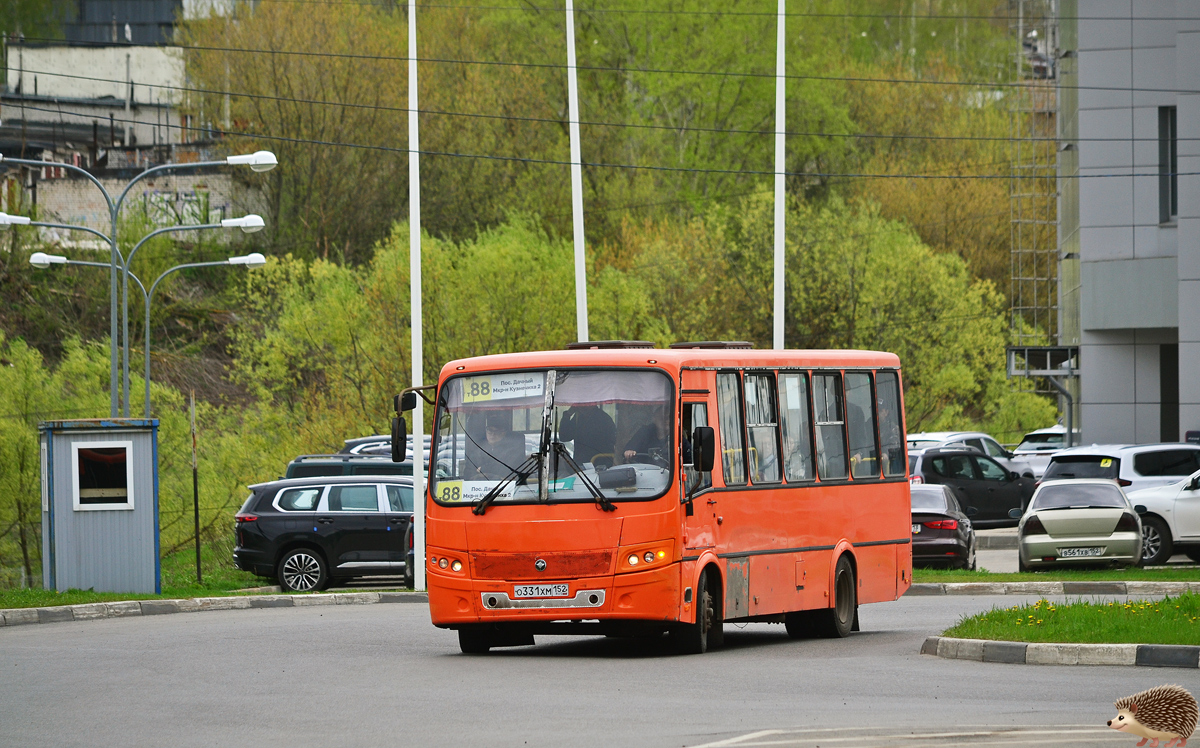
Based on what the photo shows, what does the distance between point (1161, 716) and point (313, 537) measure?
1903 cm

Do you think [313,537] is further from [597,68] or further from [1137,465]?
[597,68]

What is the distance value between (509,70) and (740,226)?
967 centimetres

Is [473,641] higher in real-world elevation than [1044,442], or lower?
higher

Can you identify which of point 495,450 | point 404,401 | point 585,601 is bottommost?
point 585,601

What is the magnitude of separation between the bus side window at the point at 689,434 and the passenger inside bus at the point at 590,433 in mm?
604

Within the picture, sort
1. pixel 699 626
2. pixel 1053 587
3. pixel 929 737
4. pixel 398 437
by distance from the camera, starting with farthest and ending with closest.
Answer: pixel 1053 587 < pixel 398 437 < pixel 699 626 < pixel 929 737

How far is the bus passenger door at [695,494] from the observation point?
14367mm

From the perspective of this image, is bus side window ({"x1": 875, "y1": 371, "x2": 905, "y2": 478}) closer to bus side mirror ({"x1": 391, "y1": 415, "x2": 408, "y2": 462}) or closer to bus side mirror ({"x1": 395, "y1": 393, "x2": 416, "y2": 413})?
bus side mirror ({"x1": 395, "y1": 393, "x2": 416, "y2": 413})

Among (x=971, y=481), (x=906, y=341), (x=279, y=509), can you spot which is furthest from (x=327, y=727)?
(x=906, y=341)

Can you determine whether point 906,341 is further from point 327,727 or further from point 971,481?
point 327,727

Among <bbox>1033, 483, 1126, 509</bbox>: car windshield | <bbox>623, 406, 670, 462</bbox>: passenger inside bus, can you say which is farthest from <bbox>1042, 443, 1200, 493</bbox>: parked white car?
<bbox>623, 406, 670, 462</bbox>: passenger inside bus

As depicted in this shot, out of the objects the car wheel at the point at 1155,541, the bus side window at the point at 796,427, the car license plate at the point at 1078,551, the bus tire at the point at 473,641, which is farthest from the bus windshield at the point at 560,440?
the car wheel at the point at 1155,541

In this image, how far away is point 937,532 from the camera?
25828 mm

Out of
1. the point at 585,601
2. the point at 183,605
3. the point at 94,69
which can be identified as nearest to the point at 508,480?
the point at 585,601
